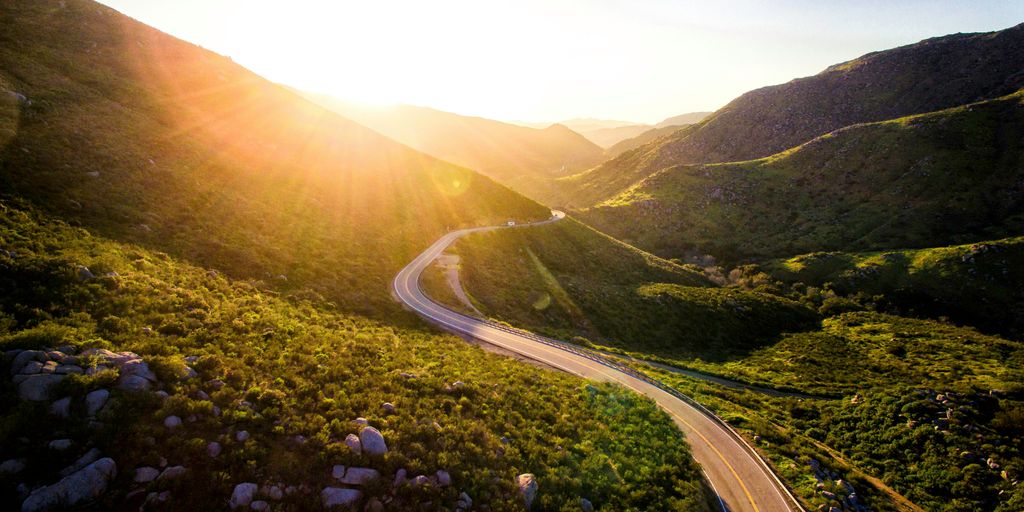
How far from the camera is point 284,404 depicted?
14.2 m

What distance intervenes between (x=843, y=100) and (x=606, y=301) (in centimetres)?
18122

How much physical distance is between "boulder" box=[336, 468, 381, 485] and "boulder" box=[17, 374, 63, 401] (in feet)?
28.1

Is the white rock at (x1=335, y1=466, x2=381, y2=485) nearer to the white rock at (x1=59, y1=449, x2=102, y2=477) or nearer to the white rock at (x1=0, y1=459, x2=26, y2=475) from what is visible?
the white rock at (x1=59, y1=449, x2=102, y2=477)

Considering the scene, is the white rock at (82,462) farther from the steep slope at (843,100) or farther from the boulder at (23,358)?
the steep slope at (843,100)

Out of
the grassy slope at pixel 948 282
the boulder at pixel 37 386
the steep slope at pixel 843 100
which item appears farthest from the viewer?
the steep slope at pixel 843 100

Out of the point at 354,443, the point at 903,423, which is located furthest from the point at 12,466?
the point at 903,423

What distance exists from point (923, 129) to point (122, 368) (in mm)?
166037

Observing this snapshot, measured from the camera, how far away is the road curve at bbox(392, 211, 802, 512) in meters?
18.5

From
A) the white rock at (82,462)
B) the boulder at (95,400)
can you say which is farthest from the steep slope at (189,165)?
the white rock at (82,462)

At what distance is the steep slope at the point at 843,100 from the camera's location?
5482 inches

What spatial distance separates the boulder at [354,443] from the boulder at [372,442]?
15 cm

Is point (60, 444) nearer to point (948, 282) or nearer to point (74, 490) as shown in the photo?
point (74, 490)

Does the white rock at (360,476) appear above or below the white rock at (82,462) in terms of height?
below

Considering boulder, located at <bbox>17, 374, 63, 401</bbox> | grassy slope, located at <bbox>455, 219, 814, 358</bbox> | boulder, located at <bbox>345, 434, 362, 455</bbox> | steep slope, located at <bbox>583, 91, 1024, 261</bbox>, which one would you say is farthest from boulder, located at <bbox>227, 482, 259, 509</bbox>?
steep slope, located at <bbox>583, 91, 1024, 261</bbox>
